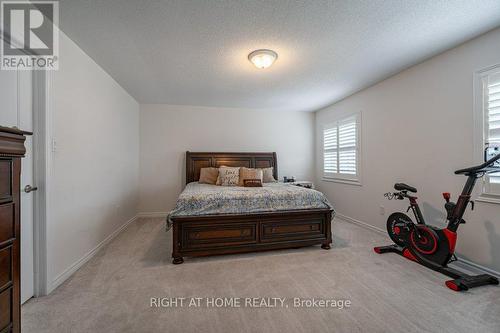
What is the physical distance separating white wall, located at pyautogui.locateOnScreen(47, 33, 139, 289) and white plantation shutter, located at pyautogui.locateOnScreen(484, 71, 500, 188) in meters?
4.33

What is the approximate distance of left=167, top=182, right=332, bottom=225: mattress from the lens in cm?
264

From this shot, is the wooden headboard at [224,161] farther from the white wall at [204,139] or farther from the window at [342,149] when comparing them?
the window at [342,149]

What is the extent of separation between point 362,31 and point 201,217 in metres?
2.68

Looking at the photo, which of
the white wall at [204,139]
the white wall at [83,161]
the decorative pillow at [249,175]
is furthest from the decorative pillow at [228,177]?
the white wall at [83,161]

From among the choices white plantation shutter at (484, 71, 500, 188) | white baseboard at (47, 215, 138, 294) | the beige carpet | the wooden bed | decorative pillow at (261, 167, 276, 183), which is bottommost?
the beige carpet

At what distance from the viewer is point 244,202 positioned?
2791mm

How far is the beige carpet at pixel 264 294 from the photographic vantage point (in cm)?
155

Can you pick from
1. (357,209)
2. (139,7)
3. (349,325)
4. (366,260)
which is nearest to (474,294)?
(366,260)

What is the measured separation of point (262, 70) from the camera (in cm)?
310

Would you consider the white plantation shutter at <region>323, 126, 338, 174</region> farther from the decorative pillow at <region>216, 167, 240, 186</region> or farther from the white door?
the white door

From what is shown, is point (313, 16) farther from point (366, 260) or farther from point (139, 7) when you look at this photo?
point (366, 260)

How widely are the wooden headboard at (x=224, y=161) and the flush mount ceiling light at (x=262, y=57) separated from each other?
250 centimetres

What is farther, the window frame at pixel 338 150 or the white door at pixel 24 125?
the window frame at pixel 338 150

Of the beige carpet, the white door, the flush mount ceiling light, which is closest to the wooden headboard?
the beige carpet
